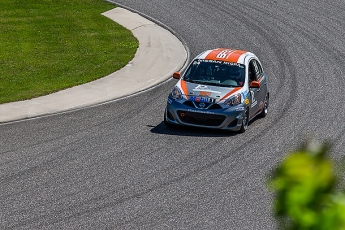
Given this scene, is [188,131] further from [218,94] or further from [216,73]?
[216,73]

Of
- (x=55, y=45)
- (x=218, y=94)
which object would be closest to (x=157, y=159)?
(x=218, y=94)

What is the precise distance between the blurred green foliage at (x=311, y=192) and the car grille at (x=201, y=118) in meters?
13.8

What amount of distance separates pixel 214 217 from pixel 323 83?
1106 cm

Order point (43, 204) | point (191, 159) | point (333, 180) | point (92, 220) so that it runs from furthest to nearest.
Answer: point (191, 159) < point (43, 204) < point (92, 220) < point (333, 180)

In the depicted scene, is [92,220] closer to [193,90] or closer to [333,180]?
[193,90]

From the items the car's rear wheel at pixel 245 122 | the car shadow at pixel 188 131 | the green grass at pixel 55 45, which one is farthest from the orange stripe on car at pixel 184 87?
the green grass at pixel 55 45

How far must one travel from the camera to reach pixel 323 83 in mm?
19625

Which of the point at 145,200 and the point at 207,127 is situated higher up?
the point at 145,200

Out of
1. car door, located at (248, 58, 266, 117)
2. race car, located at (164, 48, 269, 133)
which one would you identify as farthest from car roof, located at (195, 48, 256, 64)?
car door, located at (248, 58, 266, 117)

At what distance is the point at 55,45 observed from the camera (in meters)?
22.2

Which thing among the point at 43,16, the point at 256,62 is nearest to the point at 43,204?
the point at 256,62

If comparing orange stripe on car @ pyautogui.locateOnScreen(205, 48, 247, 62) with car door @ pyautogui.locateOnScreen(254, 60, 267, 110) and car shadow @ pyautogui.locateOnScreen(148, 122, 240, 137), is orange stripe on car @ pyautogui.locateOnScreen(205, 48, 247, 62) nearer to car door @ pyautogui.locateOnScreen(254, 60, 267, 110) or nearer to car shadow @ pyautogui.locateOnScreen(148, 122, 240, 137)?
car door @ pyautogui.locateOnScreen(254, 60, 267, 110)

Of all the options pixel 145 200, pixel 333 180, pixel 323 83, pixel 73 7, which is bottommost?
pixel 73 7

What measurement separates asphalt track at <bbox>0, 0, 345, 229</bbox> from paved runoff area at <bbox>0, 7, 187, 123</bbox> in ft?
1.56
